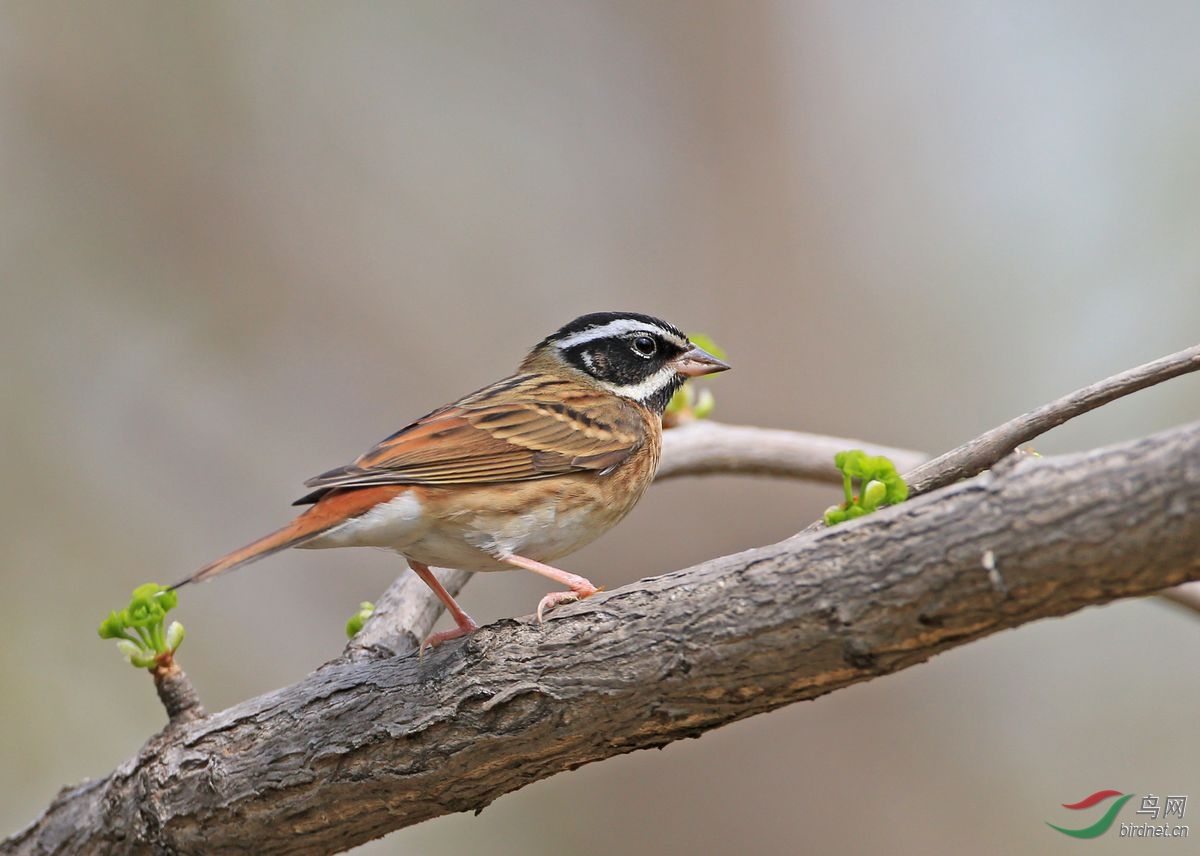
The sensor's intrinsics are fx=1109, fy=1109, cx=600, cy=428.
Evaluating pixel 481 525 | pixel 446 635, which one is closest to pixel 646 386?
pixel 481 525

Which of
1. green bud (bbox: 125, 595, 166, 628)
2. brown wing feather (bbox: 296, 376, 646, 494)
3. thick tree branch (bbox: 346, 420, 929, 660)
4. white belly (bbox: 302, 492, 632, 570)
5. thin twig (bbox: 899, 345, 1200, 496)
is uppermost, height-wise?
thick tree branch (bbox: 346, 420, 929, 660)

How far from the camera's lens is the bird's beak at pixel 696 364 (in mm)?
5465

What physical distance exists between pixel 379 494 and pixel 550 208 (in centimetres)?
668

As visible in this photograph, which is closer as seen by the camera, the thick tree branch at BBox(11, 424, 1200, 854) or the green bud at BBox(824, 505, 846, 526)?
the thick tree branch at BBox(11, 424, 1200, 854)

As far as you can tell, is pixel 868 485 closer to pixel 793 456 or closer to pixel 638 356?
pixel 638 356

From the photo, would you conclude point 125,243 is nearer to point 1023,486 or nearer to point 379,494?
point 379,494

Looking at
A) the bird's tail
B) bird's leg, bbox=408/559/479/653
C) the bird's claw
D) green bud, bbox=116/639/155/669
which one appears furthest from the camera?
bird's leg, bbox=408/559/479/653

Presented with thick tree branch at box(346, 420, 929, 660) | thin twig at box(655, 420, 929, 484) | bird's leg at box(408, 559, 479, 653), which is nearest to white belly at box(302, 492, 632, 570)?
bird's leg at box(408, 559, 479, 653)

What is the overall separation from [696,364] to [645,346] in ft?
0.89

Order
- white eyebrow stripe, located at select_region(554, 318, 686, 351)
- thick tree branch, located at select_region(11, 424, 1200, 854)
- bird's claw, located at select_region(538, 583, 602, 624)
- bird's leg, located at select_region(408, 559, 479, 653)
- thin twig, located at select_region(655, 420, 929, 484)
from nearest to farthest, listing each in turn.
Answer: thick tree branch, located at select_region(11, 424, 1200, 854), bird's claw, located at select_region(538, 583, 602, 624), bird's leg, located at select_region(408, 559, 479, 653), white eyebrow stripe, located at select_region(554, 318, 686, 351), thin twig, located at select_region(655, 420, 929, 484)

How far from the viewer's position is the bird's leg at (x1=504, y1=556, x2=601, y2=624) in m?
3.68

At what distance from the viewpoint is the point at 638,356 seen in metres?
5.49

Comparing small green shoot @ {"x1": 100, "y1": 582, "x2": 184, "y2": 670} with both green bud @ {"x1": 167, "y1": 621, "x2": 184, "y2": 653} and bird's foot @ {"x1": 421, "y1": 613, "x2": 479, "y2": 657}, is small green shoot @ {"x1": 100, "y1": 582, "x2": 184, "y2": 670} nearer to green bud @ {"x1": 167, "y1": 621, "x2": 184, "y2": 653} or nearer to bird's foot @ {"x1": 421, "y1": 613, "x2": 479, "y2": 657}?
green bud @ {"x1": 167, "y1": 621, "x2": 184, "y2": 653}

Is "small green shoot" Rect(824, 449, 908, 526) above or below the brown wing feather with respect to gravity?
below
